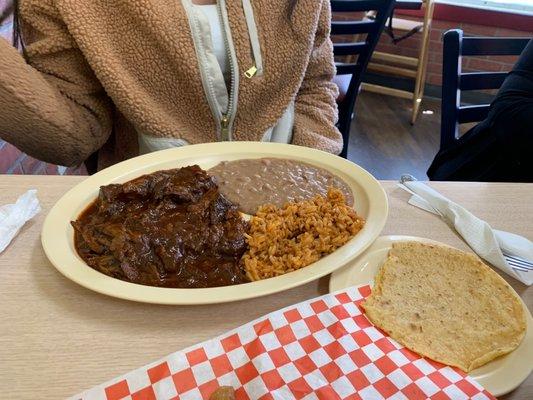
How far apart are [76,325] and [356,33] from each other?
216 cm

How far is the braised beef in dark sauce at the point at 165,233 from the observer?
845 mm

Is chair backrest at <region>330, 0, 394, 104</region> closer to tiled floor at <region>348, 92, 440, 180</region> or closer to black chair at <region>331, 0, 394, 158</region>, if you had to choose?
black chair at <region>331, 0, 394, 158</region>

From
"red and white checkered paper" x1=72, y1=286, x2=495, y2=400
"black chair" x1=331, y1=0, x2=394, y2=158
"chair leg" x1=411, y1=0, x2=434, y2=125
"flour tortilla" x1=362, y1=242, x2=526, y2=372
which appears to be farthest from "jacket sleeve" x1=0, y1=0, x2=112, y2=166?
"chair leg" x1=411, y1=0, x2=434, y2=125

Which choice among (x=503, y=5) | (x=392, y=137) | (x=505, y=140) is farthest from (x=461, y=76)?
(x=503, y=5)

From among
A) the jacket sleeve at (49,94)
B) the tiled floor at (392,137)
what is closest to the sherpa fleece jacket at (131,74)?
the jacket sleeve at (49,94)

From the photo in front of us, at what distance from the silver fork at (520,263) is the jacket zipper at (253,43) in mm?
886

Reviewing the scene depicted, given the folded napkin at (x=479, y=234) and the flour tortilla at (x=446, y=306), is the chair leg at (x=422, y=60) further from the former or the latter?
the flour tortilla at (x=446, y=306)

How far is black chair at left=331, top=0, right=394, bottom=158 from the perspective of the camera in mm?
2249

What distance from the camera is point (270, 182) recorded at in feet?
3.65

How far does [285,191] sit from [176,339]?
18.6 inches

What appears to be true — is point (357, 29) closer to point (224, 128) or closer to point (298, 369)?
point (224, 128)

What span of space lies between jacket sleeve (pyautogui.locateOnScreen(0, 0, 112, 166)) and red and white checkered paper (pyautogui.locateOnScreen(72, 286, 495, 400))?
81 centimetres

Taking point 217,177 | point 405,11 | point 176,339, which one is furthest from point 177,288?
point 405,11

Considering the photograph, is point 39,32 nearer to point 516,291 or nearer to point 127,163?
point 127,163
